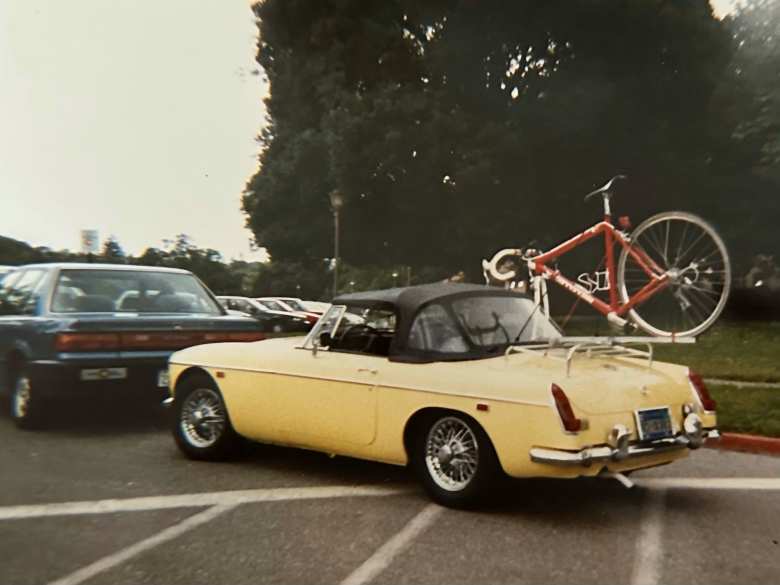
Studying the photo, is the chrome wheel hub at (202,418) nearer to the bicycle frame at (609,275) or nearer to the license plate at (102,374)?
the license plate at (102,374)

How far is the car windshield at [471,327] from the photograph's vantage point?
5.38m

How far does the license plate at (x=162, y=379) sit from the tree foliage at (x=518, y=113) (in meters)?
13.1

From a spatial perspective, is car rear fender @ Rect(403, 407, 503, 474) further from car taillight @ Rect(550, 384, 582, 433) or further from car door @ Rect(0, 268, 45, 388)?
car door @ Rect(0, 268, 45, 388)

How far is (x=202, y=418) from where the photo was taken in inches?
253

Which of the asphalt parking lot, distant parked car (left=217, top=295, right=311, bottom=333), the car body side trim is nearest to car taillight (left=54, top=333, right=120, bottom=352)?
the asphalt parking lot

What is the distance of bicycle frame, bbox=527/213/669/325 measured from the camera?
994 cm

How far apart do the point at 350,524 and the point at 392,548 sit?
484 millimetres

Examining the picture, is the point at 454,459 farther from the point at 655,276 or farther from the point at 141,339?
the point at 655,276

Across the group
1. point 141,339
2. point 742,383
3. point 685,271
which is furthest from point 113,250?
point 742,383

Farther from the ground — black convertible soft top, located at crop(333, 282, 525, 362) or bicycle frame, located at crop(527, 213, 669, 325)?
bicycle frame, located at crop(527, 213, 669, 325)

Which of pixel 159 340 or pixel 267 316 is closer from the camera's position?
pixel 159 340

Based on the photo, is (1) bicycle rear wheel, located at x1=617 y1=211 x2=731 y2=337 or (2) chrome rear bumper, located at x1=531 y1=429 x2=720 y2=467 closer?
(2) chrome rear bumper, located at x1=531 y1=429 x2=720 y2=467

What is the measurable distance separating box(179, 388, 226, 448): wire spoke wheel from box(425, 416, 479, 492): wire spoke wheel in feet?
5.88

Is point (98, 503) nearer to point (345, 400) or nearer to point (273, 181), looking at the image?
point (345, 400)
